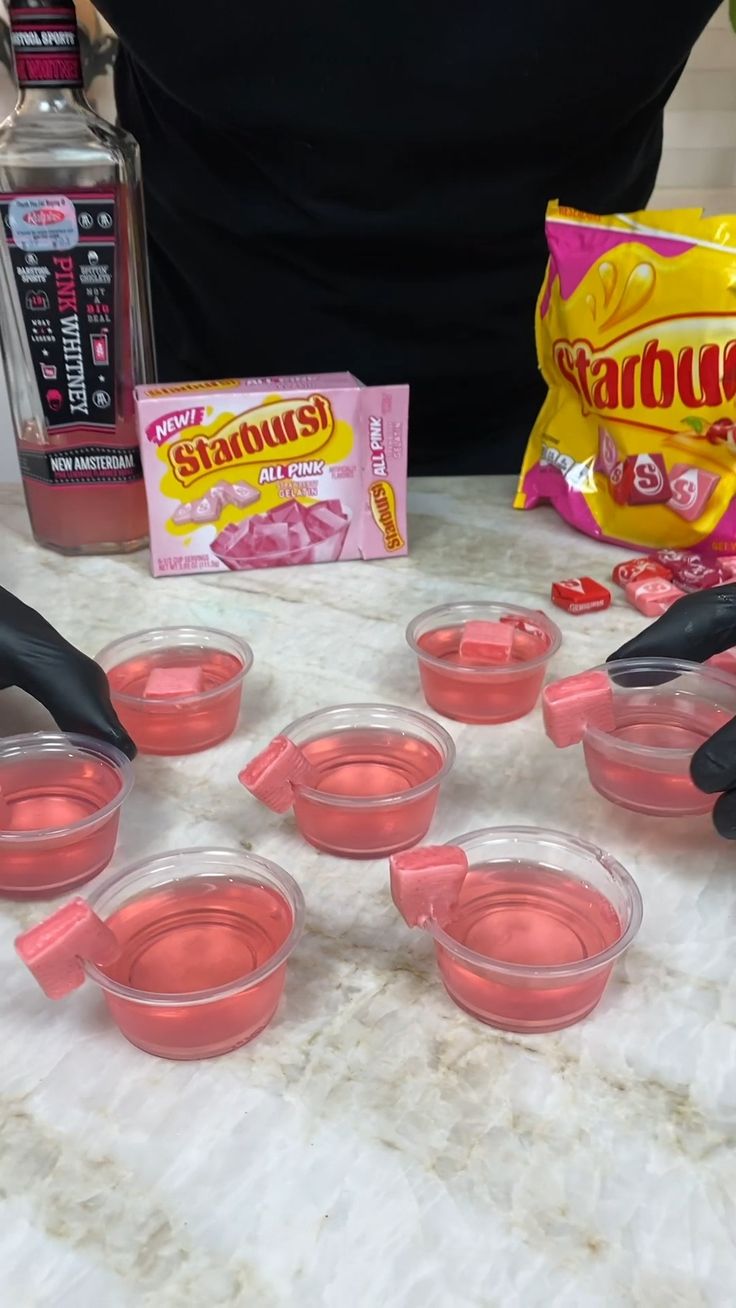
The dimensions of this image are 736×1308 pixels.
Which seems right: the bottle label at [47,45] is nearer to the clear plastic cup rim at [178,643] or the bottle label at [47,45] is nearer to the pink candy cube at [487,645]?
the clear plastic cup rim at [178,643]

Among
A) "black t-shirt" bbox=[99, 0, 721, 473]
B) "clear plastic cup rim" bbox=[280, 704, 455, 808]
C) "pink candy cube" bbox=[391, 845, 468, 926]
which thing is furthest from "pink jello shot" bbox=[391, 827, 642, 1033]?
"black t-shirt" bbox=[99, 0, 721, 473]

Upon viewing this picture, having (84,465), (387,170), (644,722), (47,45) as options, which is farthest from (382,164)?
(644,722)

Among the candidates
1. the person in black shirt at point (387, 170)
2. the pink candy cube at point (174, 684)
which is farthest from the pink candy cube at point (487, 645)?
the pink candy cube at point (174, 684)

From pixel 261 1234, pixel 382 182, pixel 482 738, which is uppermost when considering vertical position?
pixel 382 182

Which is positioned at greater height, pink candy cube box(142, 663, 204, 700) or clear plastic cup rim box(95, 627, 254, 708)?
pink candy cube box(142, 663, 204, 700)

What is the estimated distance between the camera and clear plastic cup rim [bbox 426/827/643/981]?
54 cm

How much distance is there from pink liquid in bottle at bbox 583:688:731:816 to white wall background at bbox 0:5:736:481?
1255mm

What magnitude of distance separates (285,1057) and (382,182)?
94cm

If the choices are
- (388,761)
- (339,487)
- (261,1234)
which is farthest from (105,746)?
(339,487)

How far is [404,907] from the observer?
1.91ft

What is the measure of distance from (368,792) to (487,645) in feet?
0.70

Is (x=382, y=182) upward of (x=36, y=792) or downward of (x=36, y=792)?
upward

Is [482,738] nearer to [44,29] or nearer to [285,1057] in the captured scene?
[285,1057]

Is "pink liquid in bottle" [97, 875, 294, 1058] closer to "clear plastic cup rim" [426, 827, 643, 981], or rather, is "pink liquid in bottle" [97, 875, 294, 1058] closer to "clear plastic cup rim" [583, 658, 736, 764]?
"clear plastic cup rim" [426, 827, 643, 981]
